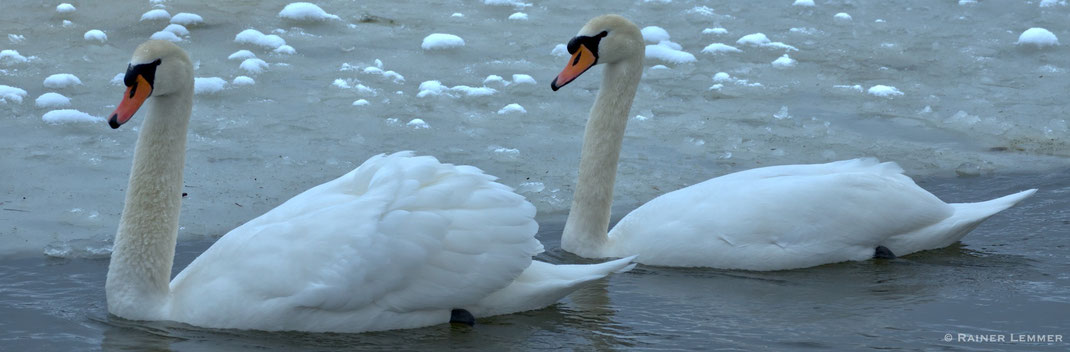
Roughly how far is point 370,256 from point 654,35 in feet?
19.6

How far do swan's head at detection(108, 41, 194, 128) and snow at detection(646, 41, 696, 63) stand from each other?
548 centimetres

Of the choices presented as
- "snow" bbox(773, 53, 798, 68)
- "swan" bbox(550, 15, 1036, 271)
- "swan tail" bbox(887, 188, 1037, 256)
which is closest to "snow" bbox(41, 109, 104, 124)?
"swan" bbox(550, 15, 1036, 271)

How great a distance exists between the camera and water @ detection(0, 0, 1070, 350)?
16.7 ft

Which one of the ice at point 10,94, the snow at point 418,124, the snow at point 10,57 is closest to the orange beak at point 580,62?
the snow at point 418,124

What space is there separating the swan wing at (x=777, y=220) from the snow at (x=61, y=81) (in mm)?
4207

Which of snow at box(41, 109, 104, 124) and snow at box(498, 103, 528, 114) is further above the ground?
snow at box(498, 103, 528, 114)

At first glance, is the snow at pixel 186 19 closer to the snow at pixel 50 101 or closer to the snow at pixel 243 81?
the snow at pixel 243 81

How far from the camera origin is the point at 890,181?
6176mm

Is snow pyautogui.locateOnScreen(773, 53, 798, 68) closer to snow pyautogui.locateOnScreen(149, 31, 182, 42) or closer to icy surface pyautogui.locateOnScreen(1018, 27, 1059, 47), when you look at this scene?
icy surface pyautogui.locateOnScreen(1018, 27, 1059, 47)

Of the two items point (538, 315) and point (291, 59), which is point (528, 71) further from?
point (538, 315)

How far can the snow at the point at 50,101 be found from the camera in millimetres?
8055

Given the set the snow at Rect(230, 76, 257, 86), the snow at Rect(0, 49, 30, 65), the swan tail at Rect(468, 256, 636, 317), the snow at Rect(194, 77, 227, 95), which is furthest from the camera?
the snow at Rect(0, 49, 30, 65)

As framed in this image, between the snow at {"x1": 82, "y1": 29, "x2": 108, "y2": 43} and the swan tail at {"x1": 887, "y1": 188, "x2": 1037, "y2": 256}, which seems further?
the snow at {"x1": 82, "y1": 29, "x2": 108, "y2": 43}

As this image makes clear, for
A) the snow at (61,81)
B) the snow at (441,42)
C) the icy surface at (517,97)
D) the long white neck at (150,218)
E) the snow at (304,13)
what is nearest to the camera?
the long white neck at (150,218)
